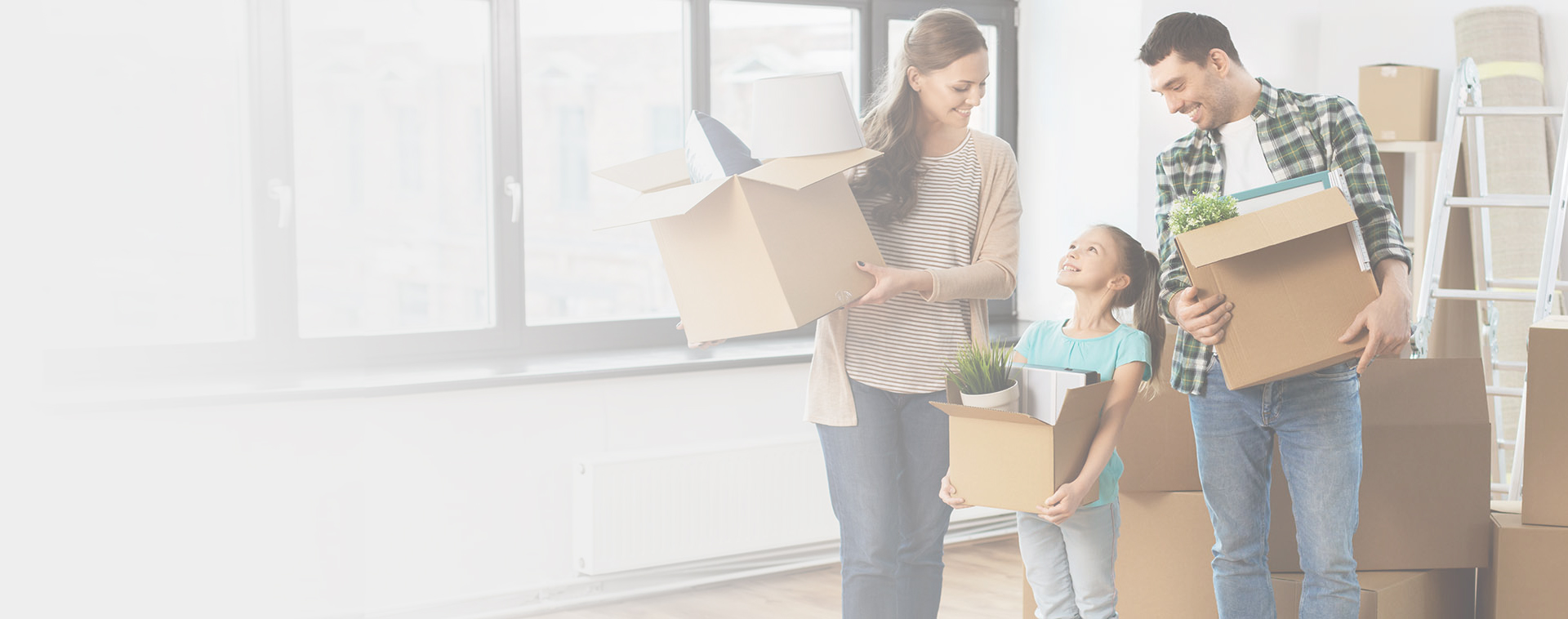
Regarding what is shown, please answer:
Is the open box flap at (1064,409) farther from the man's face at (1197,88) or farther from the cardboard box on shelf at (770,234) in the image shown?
the man's face at (1197,88)

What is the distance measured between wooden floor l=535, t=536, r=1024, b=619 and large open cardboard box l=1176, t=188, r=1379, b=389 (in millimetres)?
1289

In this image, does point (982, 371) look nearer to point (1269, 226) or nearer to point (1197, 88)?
point (1269, 226)

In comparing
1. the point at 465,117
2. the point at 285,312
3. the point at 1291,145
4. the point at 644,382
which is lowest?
the point at 644,382

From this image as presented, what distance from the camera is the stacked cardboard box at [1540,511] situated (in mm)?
2059

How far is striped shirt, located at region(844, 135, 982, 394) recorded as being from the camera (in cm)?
180

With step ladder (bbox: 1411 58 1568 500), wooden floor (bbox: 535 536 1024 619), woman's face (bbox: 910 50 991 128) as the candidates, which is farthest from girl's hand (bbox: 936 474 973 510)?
step ladder (bbox: 1411 58 1568 500)

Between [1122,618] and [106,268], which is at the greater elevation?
[106,268]

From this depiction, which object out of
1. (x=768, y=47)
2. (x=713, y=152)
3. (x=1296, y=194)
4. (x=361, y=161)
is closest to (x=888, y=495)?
(x=713, y=152)

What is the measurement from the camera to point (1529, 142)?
294 centimetres

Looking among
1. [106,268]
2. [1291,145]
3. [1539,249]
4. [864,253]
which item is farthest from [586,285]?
[1539,249]

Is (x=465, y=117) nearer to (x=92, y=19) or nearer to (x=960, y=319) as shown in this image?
(x=92, y=19)

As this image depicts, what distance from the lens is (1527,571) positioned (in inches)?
84.1

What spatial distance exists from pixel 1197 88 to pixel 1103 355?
410 millimetres

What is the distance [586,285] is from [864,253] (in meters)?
1.78
